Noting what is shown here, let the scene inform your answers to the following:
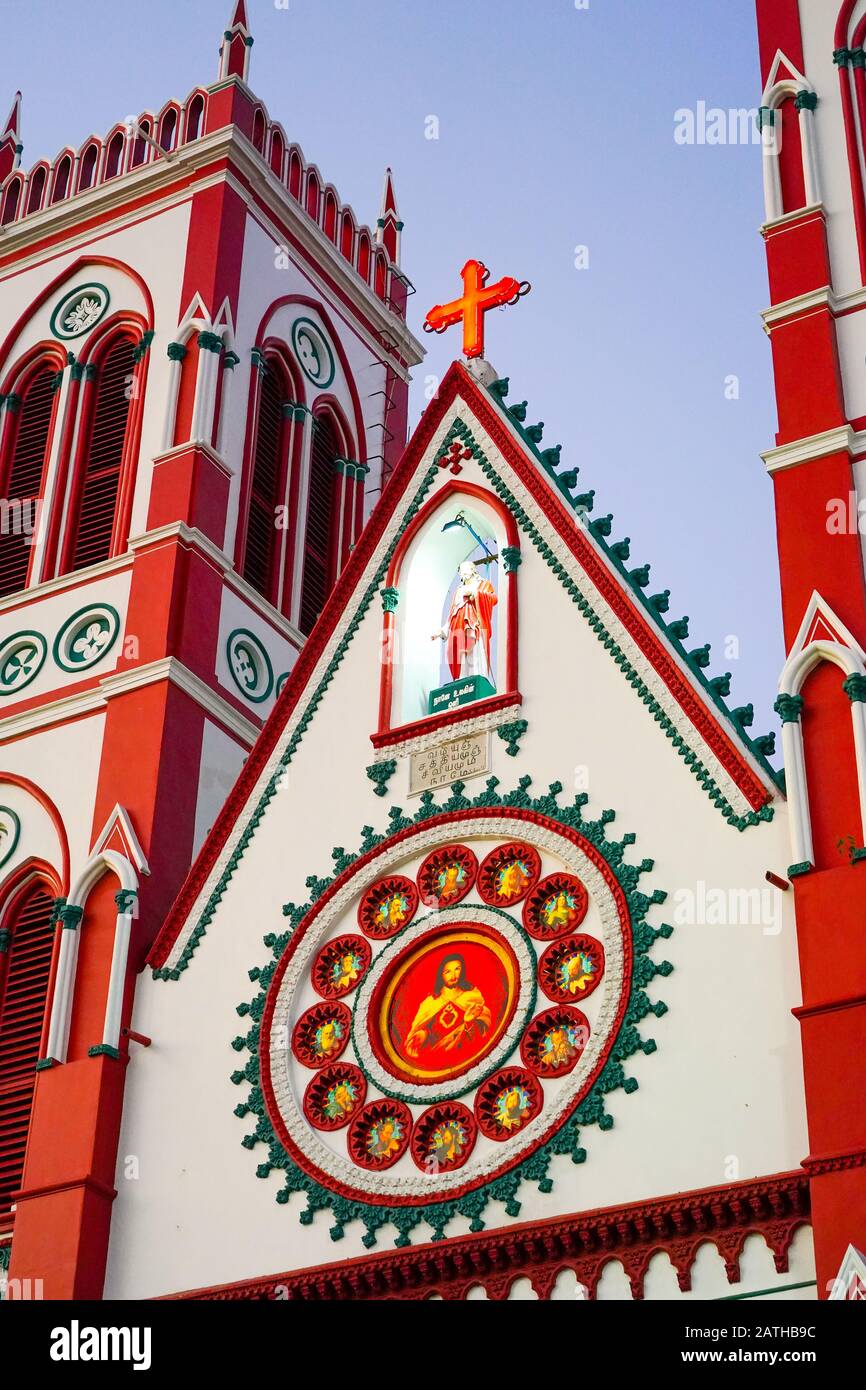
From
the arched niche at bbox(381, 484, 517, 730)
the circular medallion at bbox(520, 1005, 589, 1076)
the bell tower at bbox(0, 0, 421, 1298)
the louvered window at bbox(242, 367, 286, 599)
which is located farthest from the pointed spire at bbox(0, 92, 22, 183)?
the circular medallion at bbox(520, 1005, 589, 1076)

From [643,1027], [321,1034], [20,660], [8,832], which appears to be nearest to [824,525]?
[643,1027]

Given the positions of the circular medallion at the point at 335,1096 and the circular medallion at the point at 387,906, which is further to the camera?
the circular medallion at the point at 387,906

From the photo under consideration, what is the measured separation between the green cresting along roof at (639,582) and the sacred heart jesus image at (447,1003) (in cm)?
244

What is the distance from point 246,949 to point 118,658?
433cm

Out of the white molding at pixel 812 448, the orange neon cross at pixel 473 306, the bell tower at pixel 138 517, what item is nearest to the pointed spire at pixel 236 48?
the bell tower at pixel 138 517

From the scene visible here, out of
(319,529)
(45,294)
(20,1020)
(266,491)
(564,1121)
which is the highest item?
(45,294)

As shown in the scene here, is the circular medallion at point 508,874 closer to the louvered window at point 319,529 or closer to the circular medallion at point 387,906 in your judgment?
the circular medallion at point 387,906

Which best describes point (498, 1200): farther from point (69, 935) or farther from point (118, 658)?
point (118, 658)

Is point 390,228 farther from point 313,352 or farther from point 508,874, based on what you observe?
point 508,874

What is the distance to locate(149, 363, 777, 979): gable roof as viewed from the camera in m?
17.8

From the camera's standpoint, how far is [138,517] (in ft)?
78.2

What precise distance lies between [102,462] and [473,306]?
16.8 ft

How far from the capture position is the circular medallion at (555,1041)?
672 inches
